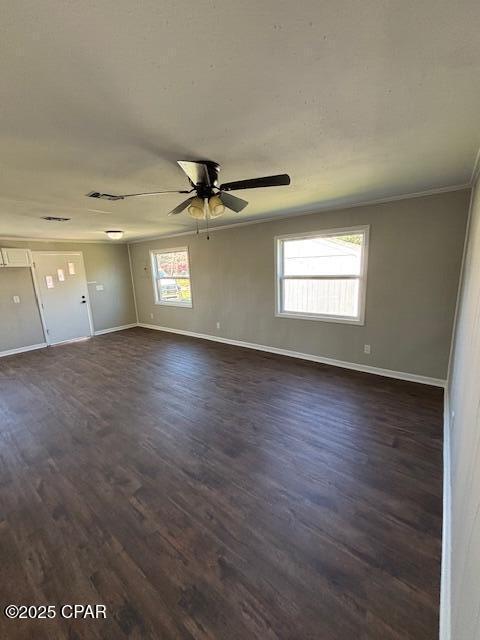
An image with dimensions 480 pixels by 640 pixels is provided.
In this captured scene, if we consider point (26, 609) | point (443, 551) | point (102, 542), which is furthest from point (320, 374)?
point (26, 609)

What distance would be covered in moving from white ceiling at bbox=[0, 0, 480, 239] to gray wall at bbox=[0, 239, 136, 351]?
4280 millimetres

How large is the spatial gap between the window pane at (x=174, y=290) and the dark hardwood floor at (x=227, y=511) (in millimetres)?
3209

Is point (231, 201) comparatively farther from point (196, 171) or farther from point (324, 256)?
point (324, 256)

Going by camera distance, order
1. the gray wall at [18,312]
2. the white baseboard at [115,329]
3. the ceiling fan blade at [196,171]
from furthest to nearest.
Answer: the white baseboard at [115,329] < the gray wall at [18,312] < the ceiling fan blade at [196,171]

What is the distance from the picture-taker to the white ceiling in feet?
2.69

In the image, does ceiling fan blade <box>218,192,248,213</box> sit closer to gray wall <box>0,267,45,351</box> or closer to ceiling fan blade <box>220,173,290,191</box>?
ceiling fan blade <box>220,173,290,191</box>

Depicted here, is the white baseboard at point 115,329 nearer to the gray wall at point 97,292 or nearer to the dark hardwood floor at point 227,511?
the gray wall at point 97,292

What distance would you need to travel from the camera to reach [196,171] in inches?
72.1

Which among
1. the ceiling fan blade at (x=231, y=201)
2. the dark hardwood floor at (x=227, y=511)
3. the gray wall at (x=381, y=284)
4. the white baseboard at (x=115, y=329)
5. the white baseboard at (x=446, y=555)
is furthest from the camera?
the white baseboard at (x=115, y=329)

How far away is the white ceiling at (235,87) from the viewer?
0.82 metres

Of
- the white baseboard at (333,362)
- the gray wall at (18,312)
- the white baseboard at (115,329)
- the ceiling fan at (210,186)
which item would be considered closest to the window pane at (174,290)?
the white baseboard at (333,362)

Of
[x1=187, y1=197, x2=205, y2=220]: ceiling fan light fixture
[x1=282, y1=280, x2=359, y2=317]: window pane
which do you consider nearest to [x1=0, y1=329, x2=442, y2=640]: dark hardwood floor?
[x1=282, y1=280, x2=359, y2=317]: window pane

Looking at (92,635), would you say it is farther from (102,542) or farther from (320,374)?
(320,374)

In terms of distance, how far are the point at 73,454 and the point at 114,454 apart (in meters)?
0.38
